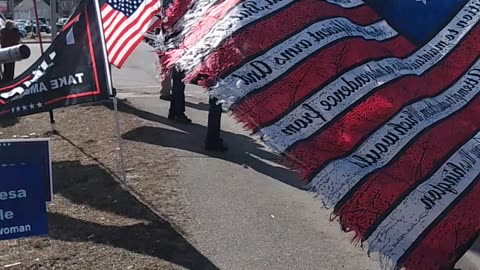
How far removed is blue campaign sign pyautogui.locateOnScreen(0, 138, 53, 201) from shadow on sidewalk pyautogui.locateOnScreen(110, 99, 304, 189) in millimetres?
3395

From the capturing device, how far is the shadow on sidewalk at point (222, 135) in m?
8.63

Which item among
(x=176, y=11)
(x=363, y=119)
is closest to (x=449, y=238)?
(x=363, y=119)

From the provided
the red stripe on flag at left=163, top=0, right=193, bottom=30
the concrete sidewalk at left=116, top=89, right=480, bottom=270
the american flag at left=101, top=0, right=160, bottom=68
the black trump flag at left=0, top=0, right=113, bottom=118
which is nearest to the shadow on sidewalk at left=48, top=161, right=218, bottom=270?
the concrete sidewalk at left=116, top=89, right=480, bottom=270

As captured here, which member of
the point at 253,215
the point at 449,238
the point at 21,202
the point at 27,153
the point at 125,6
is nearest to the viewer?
the point at 449,238

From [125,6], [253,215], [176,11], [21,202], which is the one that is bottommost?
[253,215]

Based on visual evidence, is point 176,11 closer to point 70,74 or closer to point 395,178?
point 395,178

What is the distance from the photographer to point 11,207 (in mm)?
4660

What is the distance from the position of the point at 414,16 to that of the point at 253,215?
364 cm

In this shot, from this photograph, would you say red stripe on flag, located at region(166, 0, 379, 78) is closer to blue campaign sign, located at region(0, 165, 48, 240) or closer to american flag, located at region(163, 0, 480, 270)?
american flag, located at region(163, 0, 480, 270)

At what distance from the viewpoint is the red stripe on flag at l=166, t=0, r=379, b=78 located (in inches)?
111

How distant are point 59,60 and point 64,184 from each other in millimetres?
1402

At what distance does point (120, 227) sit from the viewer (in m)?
6.17

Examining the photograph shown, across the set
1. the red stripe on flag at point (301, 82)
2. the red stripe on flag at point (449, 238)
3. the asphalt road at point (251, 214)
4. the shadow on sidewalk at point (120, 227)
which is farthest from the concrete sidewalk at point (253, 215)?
the red stripe on flag at point (301, 82)

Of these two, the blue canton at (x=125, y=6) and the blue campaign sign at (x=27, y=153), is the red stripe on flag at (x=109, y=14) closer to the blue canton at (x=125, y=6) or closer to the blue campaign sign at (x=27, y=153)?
the blue canton at (x=125, y=6)
